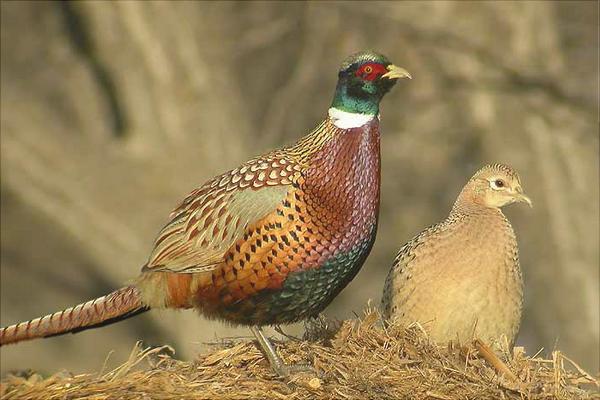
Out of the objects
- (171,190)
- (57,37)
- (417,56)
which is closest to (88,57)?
(57,37)

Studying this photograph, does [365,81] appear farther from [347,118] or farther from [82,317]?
[82,317]

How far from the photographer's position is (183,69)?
1072 cm

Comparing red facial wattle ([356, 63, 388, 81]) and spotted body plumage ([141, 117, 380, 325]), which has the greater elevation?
red facial wattle ([356, 63, 388, 81])

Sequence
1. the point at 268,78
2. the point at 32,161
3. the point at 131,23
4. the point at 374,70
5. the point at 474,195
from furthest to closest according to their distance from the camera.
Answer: the point at 268,78
the point at 32,161
the point at 131,23
the point at 474,195
the point at 374,70

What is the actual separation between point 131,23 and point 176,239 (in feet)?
13.5

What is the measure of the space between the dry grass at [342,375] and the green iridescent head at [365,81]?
3.45 ft

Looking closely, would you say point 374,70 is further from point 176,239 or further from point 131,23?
point 131,23

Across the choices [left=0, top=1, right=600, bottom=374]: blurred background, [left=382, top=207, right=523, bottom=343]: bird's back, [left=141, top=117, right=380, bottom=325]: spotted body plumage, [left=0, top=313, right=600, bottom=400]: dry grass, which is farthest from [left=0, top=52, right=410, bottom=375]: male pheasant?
[left=0, top=1, right=600, bottom=374]: blurred background

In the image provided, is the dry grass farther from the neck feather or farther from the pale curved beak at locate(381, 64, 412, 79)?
the pale curved beak at locate(381, 64, 412, 79)

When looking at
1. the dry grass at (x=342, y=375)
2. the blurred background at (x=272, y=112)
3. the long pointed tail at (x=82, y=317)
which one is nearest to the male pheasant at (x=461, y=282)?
the dry grass at (x=342, y=375)

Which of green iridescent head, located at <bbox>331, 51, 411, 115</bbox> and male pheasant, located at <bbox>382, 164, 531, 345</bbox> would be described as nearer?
green iridescent head, located at <bbox>331, 51, 411, 115</bbox>

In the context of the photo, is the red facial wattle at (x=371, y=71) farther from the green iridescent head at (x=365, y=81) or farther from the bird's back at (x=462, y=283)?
the bird's back at (x=462, y=283)

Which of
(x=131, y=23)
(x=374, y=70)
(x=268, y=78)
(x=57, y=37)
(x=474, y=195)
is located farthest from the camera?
(x=268, y=78)

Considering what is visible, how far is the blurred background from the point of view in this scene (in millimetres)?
10906
